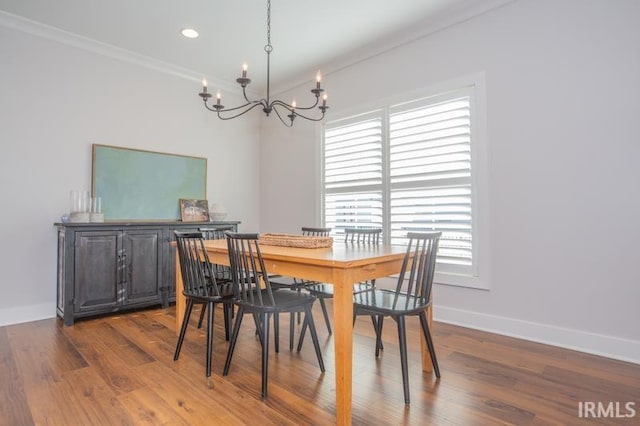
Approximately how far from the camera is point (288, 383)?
2068 millimetres

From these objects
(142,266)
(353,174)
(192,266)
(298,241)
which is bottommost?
(142,266)

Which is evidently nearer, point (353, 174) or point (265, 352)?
point (265, 352)

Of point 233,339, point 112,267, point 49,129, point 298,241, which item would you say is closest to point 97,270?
point 112,267

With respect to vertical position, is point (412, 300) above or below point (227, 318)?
above

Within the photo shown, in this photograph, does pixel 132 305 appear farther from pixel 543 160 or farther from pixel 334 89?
pixel 543 160

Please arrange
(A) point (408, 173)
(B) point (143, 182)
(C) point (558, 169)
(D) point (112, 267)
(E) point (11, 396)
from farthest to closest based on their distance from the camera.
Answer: (B) point (143, 182)
(A) point (408, 173)
(D) point (112, 267)
(C) point (558, 169)
(E) point (11, 396)

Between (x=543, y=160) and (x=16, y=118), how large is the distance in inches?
185

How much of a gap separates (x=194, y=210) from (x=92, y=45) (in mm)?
2055

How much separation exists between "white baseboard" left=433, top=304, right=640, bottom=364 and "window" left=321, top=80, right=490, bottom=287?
0.31 meters

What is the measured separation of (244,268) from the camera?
205cm

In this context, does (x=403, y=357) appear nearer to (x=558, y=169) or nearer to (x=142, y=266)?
(x=558, y=169)

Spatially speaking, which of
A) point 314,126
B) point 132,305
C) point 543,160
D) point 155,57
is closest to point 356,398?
point 543,160

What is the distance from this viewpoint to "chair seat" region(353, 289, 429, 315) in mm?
1918

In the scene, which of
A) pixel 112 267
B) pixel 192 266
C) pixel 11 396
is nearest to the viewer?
pixel 11 396
